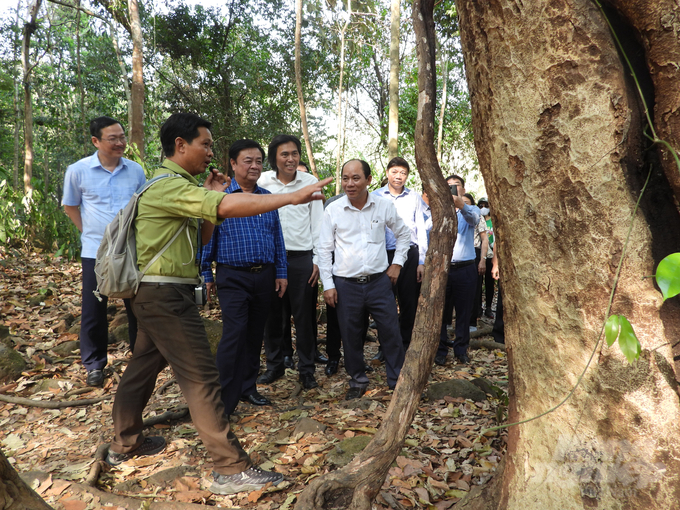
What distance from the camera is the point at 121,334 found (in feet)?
19.7

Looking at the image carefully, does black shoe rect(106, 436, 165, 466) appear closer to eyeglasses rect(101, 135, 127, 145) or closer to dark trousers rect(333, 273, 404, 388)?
dark trousers rect(333, 273, 404, 388)

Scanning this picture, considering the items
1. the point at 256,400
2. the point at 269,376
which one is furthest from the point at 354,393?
the point at 269,376

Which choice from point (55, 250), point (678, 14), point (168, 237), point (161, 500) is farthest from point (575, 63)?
point (55, 250)

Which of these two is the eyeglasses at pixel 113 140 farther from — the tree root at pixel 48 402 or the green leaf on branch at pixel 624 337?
the green leaf on branch at pixel 624 337

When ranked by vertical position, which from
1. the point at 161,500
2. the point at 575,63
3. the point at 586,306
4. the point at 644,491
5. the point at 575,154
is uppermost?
the point at 575,63

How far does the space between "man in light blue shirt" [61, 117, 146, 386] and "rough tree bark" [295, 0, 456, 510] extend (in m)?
3.08

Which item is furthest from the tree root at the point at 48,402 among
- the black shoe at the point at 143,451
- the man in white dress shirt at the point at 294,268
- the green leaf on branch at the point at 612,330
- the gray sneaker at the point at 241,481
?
the green leaf on branch at the point at 612,330

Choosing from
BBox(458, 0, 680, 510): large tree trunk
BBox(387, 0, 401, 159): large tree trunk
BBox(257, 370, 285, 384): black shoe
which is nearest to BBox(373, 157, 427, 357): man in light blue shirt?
BBox(257, 370, 285, 384): black shoe

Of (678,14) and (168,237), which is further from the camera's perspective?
(168,237)

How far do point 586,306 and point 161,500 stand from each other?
2527mm

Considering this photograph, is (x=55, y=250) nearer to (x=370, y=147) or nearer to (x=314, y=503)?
(x=314, y=503)

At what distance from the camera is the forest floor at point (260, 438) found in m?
2.91

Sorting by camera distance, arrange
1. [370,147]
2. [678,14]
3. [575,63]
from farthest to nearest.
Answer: [370,147] < [575,63] < [678,14]

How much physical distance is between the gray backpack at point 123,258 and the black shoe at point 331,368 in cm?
277
